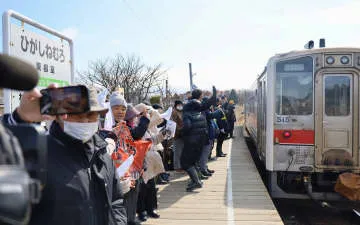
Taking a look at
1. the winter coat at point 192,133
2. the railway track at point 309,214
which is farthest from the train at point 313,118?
the winter coat at point 192,133

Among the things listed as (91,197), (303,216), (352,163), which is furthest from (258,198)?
(91,197)

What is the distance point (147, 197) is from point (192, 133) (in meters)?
1.77

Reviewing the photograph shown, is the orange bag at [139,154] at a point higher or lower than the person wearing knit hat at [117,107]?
lower

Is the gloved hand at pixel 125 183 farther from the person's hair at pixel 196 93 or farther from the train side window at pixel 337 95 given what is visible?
the train side window at pixel 337 95

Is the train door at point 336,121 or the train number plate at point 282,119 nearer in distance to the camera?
the train door at point 336,121

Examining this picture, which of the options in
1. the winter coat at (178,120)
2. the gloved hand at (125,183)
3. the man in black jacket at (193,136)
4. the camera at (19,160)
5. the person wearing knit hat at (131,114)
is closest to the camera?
the camera at (19,160)

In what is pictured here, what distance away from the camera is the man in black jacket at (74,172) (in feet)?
5.61

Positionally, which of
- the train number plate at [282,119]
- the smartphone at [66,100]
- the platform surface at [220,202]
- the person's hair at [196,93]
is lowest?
the platform surface at [220,202]

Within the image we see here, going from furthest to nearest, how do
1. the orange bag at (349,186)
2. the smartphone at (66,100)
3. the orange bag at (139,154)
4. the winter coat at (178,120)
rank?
the winter coat at (178,120)
the orange bag at (349,186)
the orange bag at (139,154)
the smartphone at (66,100)

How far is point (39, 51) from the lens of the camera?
2959 millimetres

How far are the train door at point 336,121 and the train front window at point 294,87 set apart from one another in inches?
6.4

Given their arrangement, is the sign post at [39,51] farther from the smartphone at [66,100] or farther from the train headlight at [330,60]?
the train headlight at [330,60]

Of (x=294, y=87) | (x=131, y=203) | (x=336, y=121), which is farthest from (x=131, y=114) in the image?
(x=336, y=121)

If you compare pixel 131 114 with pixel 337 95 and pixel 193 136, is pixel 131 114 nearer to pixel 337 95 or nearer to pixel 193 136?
pixel 193 136
